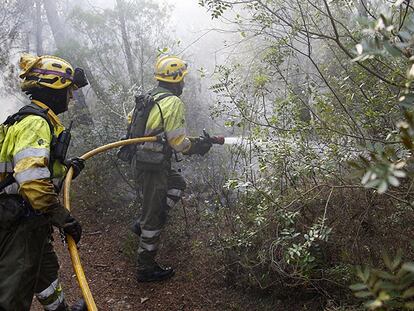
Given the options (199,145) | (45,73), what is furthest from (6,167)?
(199,145)

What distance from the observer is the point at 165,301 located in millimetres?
4434

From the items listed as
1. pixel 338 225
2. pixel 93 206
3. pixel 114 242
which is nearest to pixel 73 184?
pixel 93 206

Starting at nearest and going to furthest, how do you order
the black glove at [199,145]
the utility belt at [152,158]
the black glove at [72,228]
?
the black glove at [72,228] < the utility belt at [152,158] < the black glove at [199,145]

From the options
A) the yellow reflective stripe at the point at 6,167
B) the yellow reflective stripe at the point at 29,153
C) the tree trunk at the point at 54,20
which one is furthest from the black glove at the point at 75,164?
the tree trunk at the point at 54,20

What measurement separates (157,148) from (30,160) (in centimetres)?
189

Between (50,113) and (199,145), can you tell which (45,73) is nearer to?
(50,113)

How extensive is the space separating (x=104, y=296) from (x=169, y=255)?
3.30 feet

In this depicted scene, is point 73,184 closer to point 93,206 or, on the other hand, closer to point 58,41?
point 93,206

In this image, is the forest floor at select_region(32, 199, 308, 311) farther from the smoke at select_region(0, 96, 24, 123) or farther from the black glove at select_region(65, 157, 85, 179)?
the smoke at select_region(0, 96, 24, 123)

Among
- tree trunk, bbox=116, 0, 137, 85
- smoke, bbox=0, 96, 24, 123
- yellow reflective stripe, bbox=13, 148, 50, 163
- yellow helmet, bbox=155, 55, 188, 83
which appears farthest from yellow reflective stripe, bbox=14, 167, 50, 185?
smoke, bbox=0, 96, 24, 123

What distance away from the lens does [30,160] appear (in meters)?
2.95

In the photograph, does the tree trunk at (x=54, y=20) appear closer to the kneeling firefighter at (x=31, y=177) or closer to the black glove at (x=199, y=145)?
the black glove at (x=199, y=145)

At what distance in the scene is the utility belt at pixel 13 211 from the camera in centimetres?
308

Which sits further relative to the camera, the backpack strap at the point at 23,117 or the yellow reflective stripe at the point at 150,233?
the yellow reflective stripe at the point at 150,233
